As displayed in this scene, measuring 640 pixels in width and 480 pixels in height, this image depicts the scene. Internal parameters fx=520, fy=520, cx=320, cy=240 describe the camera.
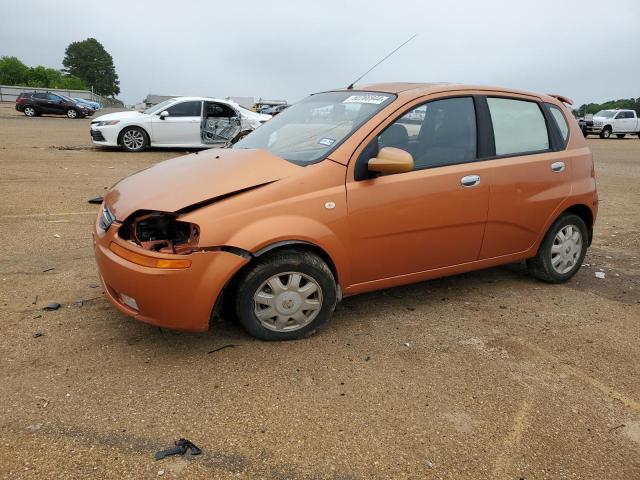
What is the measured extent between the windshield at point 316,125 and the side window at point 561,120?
171 cm

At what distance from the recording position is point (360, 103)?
12.5 ft

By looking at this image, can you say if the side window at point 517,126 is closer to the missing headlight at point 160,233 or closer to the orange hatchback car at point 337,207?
the orange hatchback car at point 337,207

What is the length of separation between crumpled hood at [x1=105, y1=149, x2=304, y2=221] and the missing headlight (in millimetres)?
64

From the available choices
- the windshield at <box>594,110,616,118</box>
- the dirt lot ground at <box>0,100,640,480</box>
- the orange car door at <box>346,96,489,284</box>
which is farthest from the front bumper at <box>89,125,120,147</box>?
the windshield at <box>594,110,616,118</box>

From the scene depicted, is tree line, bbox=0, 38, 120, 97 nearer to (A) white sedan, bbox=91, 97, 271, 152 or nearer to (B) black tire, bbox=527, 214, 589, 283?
(A) white sedan, bbox=91, 97, 271, 152

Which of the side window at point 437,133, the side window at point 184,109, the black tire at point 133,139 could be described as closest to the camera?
the side window at point 437,133

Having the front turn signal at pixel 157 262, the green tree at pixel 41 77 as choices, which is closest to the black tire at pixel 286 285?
the front turn signal at pixel 157 262

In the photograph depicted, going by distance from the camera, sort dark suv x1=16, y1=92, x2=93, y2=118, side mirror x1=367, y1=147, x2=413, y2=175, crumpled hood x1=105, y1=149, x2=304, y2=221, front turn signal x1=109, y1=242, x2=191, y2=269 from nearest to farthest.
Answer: front turn signal x1=109, y1=242, x2=191, y2=269, crumpled hood x1=105, y1=149, x2=304, y2=221, side mirror x1=367, y1=147, x2=413, y2=175, dark suv x1=16, y1=92, x2=93, y2=118

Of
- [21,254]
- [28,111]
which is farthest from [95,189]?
[28,111]

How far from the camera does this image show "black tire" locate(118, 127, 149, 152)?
43.1ft

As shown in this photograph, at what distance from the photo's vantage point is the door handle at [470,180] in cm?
376

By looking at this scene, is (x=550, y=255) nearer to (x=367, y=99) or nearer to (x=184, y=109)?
(x=367, y=99)

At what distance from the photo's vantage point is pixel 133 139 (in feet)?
43.5

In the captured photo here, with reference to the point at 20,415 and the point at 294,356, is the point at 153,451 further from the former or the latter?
the point at 294,356
